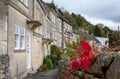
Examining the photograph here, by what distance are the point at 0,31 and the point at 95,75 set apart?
9560mm

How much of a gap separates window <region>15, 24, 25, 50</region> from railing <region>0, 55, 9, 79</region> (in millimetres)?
2466

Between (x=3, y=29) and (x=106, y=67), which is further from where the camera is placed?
(x=3, y=29)

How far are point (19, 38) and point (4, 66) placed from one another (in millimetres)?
3949

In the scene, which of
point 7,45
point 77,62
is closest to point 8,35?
point 7,45

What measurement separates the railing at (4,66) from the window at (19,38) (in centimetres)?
247

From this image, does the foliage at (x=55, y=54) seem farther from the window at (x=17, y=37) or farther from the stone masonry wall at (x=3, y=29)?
the stone masonry wall at (x=3, y=29)

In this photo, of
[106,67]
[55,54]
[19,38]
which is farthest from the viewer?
[55,54]

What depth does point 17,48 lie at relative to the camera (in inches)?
661

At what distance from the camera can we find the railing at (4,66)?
13434 millimetres

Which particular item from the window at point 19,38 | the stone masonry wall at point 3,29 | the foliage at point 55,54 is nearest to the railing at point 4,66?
the stone masonry wall at point 3,29

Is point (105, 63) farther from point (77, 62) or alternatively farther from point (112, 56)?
point (77, 62)

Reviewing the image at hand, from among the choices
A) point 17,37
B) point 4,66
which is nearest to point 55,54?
point 17,37

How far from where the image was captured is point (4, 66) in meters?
13.9

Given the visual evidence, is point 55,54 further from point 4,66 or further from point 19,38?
point 4,66
